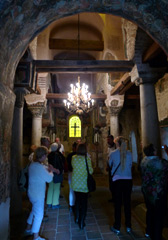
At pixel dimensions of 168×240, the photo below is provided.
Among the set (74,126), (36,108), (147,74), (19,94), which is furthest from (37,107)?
(74,126)

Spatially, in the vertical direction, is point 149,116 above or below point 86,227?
above

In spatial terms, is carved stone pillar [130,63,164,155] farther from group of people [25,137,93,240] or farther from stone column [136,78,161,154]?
group of people [25,137,93,240]

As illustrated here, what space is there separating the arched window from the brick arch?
15.6m

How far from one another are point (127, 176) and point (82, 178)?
0.84 metres

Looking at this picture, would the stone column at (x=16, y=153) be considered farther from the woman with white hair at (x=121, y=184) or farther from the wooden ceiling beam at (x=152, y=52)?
the wooden ceiling beam at (x=152, y=52)

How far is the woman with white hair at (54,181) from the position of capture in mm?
3883

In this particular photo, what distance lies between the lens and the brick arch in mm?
2148

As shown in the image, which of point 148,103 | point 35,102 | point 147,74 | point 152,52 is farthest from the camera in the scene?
point 35,102

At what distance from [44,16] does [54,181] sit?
3.39 m

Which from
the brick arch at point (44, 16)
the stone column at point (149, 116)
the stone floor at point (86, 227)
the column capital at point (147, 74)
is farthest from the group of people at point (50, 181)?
the column capital at point (147, 74)

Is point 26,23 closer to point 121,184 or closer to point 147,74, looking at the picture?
point 121,184

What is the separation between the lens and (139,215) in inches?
151

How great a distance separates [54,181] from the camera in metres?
3.99

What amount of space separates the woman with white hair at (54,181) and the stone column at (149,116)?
2.30m
